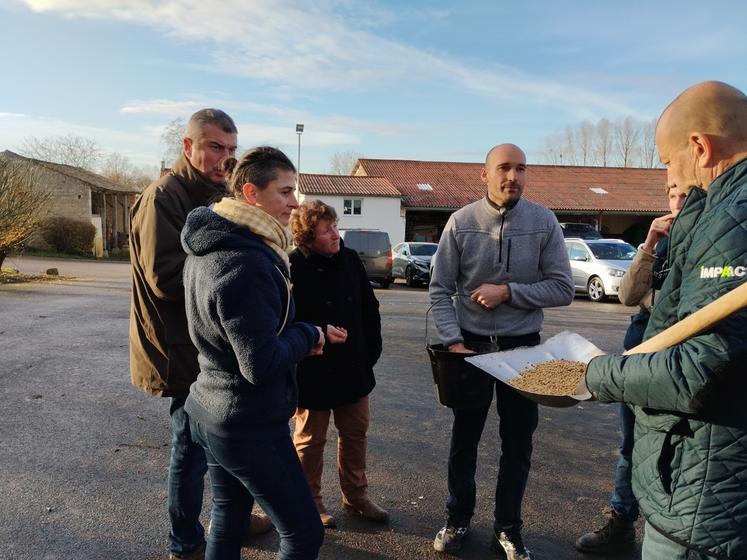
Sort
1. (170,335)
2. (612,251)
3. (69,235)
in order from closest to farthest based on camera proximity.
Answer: (170,335)
(612,251)
(69,235)

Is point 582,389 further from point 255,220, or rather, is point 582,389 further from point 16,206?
point 16,206

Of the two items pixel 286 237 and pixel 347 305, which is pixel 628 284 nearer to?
pixel 347 305

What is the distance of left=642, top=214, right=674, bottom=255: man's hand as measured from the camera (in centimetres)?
320

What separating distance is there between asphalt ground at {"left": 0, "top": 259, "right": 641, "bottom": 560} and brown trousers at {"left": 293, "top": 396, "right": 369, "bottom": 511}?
21 centimetres

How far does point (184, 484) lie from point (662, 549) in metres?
2.18

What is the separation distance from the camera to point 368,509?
3604 mm

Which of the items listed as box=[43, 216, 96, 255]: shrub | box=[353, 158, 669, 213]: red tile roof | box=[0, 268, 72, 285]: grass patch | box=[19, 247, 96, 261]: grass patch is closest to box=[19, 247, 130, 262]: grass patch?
box=[19, 247, 96, 261]: grass patch

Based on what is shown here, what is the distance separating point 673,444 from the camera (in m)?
1.73

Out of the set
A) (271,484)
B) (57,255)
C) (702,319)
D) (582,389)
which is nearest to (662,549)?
(582,389)

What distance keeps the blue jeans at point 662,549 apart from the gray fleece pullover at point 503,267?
5.03 feet

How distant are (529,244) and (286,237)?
1.58 meters

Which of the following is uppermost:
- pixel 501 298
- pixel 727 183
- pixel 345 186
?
pixel 345 186

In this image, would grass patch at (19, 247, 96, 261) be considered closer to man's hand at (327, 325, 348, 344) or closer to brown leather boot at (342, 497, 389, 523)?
brown leather boot at (342, 497, 389, 523)

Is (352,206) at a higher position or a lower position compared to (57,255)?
higher
